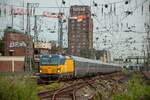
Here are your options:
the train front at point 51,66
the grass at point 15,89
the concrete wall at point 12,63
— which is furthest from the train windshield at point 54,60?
the concrete wall at point 12,63

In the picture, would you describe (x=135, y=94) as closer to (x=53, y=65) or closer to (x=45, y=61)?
(x=53, y=65)

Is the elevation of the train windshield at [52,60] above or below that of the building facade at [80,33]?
below

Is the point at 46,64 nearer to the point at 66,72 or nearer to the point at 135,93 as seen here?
the point at 66,72

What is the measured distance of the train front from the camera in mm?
37219

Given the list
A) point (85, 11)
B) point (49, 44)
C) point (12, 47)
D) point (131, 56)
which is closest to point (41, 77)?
point (85, 11)

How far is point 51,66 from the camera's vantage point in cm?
3769

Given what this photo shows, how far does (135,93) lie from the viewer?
1483 cm

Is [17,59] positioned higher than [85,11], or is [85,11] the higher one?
[85,11]

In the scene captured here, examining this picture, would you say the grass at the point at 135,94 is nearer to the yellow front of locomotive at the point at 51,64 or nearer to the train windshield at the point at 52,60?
the yellow front of locomotive at the point at 51,64

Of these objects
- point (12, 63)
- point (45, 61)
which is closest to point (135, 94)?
point (45, 61)

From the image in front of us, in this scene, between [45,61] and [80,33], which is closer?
[45,61]

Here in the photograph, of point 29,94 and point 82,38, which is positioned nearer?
point 29,94

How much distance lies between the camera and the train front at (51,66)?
3722cm

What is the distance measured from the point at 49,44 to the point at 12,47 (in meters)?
12.7
